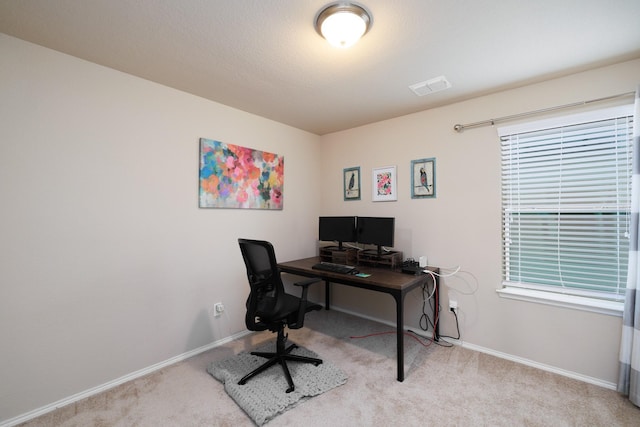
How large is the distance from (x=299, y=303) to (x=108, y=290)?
1408 mm

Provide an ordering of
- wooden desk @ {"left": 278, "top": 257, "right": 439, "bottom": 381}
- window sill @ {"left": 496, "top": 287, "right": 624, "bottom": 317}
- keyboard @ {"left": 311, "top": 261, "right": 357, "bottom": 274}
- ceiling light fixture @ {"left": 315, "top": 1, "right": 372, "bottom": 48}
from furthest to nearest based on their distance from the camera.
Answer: keyboard @ {"left": 311, "top": 261, "right": 357, "bottom": 274}
wooden desk @ {"left": 278, "top": 257, "right": 439, "bottom": 381}
window sill @ {"left": 496, "top": 287, "right": 624, "bottom": 317}
ceiling light fixture @ {"left": 315, "top": 1, "right": 372, "bottom": 48}

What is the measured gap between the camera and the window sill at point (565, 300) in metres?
1.98

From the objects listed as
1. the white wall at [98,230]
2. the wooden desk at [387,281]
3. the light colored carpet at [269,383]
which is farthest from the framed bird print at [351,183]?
the light colored carpet at [269,383]

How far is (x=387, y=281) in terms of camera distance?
2248 millimetres

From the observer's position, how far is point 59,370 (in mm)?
1844

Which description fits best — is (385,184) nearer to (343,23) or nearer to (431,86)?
(431,86)

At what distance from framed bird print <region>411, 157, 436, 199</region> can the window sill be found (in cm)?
110

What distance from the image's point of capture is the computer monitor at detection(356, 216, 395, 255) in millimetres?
2768

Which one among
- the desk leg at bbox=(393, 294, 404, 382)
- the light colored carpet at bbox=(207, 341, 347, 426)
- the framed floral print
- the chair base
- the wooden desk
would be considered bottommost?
the light colored carpet at bbox=(207, 341, 347, 426)

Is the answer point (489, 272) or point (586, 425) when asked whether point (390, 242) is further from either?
point (586, 425)

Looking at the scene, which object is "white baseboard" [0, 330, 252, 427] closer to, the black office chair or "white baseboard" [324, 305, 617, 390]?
the black office chair

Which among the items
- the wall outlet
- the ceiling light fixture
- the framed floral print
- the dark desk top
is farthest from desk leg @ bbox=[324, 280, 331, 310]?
the ceiling light fixture

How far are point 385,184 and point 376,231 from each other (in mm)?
619

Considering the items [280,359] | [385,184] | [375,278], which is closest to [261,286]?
[280,359]
